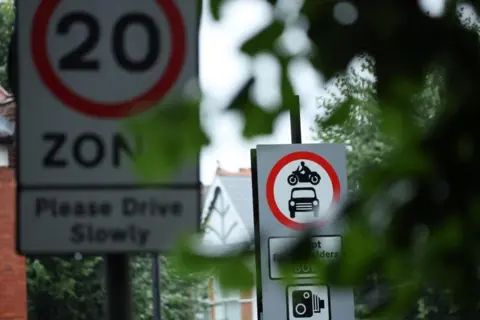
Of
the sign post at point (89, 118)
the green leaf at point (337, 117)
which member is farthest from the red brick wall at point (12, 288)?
the green leaf at point (337, 117)

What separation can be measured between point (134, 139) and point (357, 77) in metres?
0.48

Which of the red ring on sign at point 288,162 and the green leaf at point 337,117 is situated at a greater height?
the red ring on sign at point 288,162

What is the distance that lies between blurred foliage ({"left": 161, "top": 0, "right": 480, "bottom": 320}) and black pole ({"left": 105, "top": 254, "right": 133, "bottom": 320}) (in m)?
0.70

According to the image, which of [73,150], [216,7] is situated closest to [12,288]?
[73,150]

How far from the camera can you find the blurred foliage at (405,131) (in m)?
1.98

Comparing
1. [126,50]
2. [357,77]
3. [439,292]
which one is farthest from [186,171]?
[126,50]

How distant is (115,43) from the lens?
268 centimetres

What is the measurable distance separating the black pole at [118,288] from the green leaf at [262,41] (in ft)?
2.53

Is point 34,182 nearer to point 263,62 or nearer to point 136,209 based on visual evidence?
point 136,209

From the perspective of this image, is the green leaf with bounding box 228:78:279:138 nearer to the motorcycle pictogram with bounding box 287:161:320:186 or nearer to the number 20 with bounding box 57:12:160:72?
the number 20 with bounding box 57:12:160:72

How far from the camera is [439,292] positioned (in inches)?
82.4

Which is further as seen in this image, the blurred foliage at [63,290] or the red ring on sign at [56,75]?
the blurred foliage at [63,290]

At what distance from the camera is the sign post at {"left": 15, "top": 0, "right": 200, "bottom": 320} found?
263cm

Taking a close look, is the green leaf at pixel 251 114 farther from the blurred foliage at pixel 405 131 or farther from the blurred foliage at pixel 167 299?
the blurred foliage at pixel 167 299
